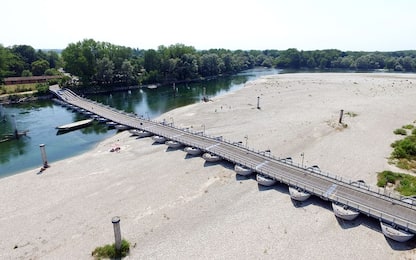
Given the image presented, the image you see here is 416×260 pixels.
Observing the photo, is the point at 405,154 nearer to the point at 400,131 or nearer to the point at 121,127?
the point at 400,131

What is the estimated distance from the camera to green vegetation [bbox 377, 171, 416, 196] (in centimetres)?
2306

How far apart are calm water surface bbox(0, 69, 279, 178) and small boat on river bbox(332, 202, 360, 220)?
3312 cm

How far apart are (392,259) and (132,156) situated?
89.7 feet

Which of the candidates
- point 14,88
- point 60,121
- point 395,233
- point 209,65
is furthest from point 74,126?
point 209,65

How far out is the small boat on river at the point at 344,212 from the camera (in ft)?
64.5

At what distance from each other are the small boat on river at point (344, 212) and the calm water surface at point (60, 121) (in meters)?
33.1

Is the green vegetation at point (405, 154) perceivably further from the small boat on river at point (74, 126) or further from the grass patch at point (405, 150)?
the small boat on river at point (74, 126)

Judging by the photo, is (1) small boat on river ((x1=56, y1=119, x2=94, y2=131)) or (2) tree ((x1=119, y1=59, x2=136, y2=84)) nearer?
(1) small boat on river ((x1=56, y1=119, x2=94, y2=131))

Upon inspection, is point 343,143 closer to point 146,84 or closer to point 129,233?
point 129,233

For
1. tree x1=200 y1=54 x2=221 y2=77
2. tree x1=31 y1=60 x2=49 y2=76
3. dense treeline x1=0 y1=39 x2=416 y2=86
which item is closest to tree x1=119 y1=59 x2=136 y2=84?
dense treeline x1=0 y1=39 x2=416 y2=86

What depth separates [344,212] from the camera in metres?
19.9

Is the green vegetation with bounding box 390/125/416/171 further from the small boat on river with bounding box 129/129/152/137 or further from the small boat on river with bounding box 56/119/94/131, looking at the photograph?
the small boat on river with bounding box 56/119/94/131

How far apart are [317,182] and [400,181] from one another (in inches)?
327

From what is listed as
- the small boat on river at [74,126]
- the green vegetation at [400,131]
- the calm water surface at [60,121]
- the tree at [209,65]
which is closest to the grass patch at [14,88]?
the calm water surface at [60,121]
